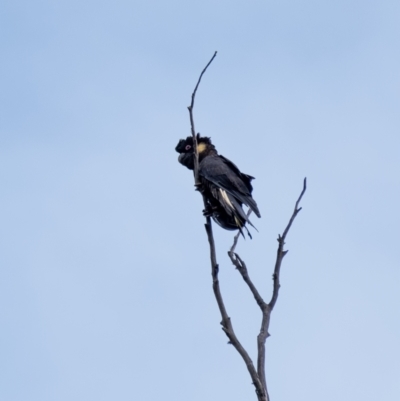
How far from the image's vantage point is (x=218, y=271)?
4746mm

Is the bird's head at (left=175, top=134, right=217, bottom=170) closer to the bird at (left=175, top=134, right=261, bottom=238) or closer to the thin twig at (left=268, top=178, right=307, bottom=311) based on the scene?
the bird at (left=175, top=134, right=261, bottom=238)

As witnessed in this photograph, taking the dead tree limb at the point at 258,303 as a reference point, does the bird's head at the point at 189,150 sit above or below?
above

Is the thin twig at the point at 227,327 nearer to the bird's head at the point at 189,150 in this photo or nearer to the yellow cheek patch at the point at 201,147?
the bird's head at the point at 189,150

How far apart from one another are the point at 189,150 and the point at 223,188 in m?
1.26

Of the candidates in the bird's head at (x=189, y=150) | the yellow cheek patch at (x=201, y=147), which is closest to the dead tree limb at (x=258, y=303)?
the bird's head at (x=189, y=150)

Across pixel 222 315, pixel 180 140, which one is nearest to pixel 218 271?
pixel 222 315

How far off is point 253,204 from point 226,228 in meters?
0.38

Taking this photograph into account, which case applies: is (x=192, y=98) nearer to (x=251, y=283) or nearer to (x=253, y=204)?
(x=251, y=283)

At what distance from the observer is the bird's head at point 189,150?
9.20m

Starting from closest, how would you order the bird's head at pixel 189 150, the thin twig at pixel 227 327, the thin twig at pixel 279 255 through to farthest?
the thin twig at pixel 227 327 < the thin twig at pixel 279 255 < the bird's head at pixel 189 150

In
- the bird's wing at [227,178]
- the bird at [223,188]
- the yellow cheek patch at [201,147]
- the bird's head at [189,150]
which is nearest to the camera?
the bird at [223,188]

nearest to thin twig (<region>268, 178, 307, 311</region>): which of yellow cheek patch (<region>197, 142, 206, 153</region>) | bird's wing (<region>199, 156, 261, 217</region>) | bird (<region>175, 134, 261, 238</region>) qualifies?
bird (<region>175, 134, 261, 238</region>)

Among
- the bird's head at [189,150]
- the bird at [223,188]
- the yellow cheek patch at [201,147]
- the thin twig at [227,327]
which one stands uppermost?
the yellow cheek patch at [201,147]

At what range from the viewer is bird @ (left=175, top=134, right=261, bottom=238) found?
7.79 m
